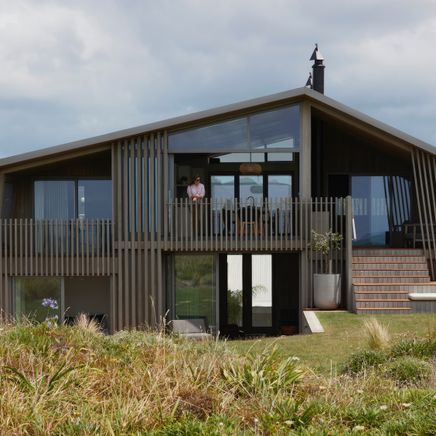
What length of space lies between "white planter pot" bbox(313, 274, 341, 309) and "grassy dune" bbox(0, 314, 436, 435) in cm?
781

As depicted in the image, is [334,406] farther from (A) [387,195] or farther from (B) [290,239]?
(A) [387,195]

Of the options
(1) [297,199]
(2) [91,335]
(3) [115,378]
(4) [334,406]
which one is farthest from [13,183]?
(4) [334,406]

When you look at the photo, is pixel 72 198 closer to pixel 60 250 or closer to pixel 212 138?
pixel 60 250

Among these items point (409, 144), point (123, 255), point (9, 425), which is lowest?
point (9, 425)

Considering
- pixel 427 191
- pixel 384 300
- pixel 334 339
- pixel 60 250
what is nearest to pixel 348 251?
pixel 384 300

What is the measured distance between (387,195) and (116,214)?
27.8ft

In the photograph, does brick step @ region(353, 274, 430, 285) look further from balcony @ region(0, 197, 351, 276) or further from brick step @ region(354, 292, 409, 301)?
balcony @ region(0, 197, 351, 276)

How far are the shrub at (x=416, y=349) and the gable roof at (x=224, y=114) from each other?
357 inches

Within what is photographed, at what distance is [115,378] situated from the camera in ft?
25.7

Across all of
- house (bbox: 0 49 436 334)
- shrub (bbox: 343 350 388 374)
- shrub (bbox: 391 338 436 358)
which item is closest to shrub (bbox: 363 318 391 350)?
shrub (bbox: 391 338 436 358)

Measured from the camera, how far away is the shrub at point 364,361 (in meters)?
9.73

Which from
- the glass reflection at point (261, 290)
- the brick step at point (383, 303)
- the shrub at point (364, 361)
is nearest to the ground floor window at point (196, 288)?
the glass reflection at point (261, 290)

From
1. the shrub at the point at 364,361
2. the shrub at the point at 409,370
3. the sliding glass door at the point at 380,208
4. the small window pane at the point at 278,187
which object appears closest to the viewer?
the shrub at the point at 409,370

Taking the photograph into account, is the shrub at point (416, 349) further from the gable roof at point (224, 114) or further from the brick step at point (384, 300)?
the gable roof at point (224, 114)
